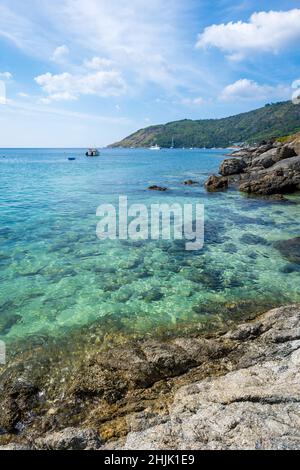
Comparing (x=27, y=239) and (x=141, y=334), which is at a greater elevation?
(x=27, y=239)

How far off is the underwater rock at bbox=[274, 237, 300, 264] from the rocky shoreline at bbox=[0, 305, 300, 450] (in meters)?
7.08

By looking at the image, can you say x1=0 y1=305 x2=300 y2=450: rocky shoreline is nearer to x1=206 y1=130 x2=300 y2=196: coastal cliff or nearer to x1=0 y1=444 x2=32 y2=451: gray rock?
x1=0 y1=444 x2=32 y2=451: gray rock

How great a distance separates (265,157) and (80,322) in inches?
1949

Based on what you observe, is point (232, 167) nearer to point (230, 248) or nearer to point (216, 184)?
point (216, 184)

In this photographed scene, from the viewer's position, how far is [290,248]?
17.3 meters

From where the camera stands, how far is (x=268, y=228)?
21906mm

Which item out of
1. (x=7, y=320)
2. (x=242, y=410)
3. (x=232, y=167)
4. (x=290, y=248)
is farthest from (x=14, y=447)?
(x=232, y=167)

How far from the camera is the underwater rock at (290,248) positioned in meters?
16.0

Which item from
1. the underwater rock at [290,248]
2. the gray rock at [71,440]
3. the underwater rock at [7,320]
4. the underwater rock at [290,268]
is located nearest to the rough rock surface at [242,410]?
the gray rock at [71,440]

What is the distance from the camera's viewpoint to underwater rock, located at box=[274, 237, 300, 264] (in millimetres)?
15992

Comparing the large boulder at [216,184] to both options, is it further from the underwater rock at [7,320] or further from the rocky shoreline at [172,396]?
the underwater rock at [7,320]

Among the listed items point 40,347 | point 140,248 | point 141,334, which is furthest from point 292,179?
point 40,347

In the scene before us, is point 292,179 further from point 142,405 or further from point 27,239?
point 142,405

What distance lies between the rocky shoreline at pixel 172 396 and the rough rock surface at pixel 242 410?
0.06 ft
